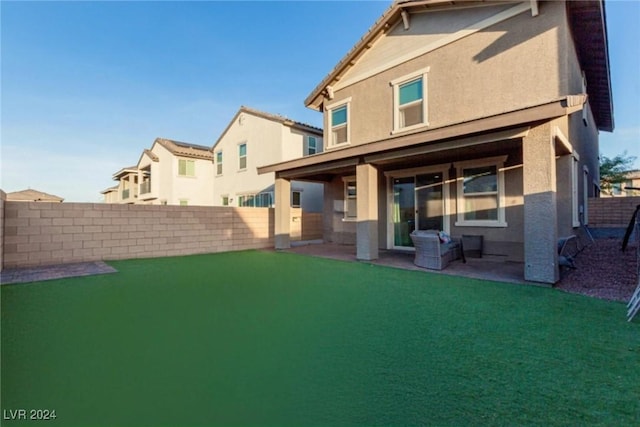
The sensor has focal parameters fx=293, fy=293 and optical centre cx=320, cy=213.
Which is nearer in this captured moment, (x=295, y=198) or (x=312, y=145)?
(x=295, y=198)

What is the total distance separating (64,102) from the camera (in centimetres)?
1195

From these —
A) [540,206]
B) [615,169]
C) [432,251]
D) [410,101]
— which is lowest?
[432,251]

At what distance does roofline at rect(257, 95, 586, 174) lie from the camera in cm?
482

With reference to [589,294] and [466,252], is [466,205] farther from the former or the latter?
[589,294]

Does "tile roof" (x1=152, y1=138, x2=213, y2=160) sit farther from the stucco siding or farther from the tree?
the tree

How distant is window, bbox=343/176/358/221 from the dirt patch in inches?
277

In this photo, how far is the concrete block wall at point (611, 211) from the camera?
11.9m

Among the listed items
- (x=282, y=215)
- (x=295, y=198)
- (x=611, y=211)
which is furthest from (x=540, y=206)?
(x=295, y=198)

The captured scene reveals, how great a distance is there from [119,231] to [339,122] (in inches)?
326

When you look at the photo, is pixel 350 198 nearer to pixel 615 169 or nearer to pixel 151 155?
pixel 151 155

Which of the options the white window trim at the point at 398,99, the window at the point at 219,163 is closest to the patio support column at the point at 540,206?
the white window trim at the point at 398,99

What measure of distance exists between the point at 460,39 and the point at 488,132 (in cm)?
379

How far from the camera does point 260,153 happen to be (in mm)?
17172

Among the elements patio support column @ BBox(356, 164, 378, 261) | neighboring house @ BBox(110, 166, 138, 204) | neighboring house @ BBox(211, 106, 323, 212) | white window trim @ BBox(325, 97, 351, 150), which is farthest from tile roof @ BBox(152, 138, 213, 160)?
patio support column @ BBox(356, 164, 378, 261)
